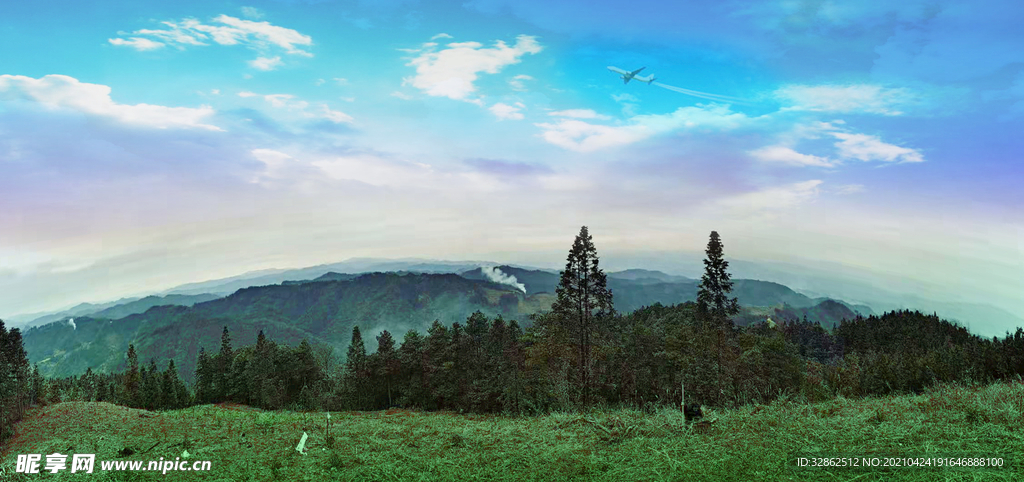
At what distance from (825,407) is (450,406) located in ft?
142

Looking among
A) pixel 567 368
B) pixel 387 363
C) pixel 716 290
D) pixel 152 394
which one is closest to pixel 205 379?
pixel 152 394

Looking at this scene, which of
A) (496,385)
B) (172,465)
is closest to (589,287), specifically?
(496,385)

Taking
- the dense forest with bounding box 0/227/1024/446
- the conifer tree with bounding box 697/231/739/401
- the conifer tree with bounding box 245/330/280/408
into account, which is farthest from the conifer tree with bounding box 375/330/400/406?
the conifer tree with bounding box 697/231/739/401

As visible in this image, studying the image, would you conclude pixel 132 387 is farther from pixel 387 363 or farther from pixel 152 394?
pixel 387 363

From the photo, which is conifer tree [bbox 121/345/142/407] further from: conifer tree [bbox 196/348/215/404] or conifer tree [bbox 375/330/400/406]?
conifer tree [bbox 375/330/400/406]

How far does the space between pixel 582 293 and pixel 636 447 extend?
880 inches

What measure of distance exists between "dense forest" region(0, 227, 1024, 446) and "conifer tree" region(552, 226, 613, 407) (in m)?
0.07

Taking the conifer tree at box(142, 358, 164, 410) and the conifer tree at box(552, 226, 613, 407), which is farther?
the conifer tree at box(142, 358, 164, 410)

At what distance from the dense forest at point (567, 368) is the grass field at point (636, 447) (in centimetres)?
609

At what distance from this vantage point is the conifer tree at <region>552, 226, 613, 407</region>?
31.4m

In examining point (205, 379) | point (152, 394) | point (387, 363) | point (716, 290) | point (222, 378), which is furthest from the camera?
point (152, 394)

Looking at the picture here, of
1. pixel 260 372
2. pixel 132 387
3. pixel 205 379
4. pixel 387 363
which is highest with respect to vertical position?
pixel 387 363

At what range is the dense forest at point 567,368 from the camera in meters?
31.7

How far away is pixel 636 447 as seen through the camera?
9516 mm
